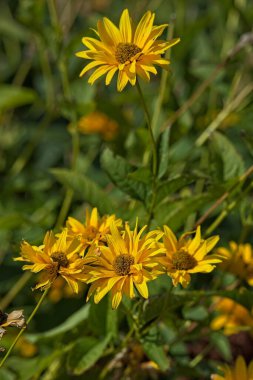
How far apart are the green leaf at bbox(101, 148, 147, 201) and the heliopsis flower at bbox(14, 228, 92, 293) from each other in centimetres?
28

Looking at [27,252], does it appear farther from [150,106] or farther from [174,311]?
[150,106]

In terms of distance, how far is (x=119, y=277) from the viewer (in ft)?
2.82

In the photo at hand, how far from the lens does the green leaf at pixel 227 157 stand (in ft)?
4.03

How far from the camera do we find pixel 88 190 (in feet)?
4.12

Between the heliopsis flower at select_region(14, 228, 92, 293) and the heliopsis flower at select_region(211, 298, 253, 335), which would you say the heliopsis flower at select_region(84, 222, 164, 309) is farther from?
the heliopsis flower at select_region(211, 298, 253, 335)

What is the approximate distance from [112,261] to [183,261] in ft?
0.33

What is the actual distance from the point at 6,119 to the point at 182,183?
112 centimetres

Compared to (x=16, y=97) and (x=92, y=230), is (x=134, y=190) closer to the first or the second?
(x=92, y=230)

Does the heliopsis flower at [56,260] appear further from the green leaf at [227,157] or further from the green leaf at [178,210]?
the green leaf at [227,157]

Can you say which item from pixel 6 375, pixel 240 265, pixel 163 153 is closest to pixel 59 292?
pixel 6 375

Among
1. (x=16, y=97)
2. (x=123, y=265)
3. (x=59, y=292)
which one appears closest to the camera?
(x=123, y=265)

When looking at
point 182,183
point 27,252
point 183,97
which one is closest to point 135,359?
point 182,183

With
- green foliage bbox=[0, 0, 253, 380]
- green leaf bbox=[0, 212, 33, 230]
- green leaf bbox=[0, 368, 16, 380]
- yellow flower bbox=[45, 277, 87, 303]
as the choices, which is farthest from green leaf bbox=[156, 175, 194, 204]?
yellow flower bbox=[45, 277, 87, 303]

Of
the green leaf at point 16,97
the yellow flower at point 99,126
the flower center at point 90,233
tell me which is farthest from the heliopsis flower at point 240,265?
the yellow flower at point 99,126
